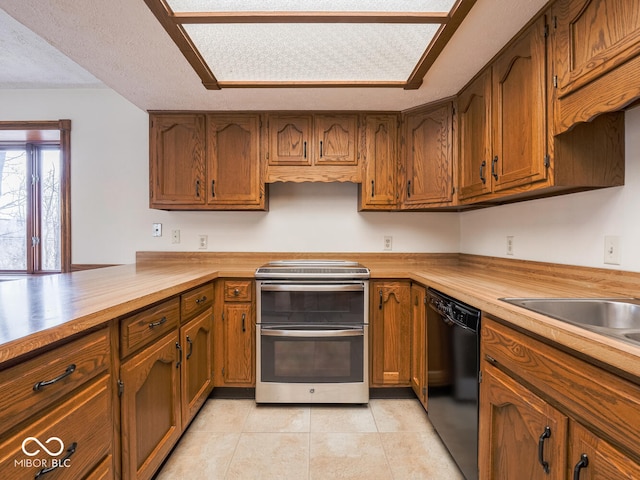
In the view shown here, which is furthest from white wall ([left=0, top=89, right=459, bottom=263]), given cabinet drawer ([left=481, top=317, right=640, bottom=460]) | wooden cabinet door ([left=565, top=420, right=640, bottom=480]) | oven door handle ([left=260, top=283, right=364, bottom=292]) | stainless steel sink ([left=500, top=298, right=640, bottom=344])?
wooden cabinet door ([left=565, top=420, right=640, bottom=480])

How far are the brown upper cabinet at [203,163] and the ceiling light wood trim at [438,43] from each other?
3.91 feet

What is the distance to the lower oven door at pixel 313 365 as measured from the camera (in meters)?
2.12

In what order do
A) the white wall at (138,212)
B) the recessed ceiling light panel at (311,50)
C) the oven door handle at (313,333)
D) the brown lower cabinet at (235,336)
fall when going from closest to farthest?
the recessed ceiling light panel at (311,50) → the oven door handle at (313,333) → the brown lower cabinet at (235,336) → the white wall at (138,212)

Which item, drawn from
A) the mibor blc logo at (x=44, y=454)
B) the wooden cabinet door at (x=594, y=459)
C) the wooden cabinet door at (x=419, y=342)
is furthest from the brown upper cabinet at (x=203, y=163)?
the wooden cabinet door at (x=594, y=459)

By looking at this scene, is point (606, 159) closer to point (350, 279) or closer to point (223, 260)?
point (350, 279)

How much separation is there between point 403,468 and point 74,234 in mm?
2999

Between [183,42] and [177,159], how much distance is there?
1.10 metres

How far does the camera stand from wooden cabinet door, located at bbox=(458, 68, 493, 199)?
183 centimetres

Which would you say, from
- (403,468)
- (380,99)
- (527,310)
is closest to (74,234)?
(380,99)

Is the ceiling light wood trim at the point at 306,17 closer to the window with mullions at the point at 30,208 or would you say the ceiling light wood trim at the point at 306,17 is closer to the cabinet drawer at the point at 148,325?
the cabinet drawer at the point at 148,325

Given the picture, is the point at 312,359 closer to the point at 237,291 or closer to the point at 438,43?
the point at 237,291

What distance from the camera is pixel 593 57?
1105mm

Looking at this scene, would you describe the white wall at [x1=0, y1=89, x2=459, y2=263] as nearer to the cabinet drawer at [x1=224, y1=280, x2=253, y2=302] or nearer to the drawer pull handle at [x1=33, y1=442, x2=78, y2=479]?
the cabinet drawer at [x1=224, y1=280, x2=253, y2=302]

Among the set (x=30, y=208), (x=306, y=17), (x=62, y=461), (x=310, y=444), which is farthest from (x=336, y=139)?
(x=30, y=208)
